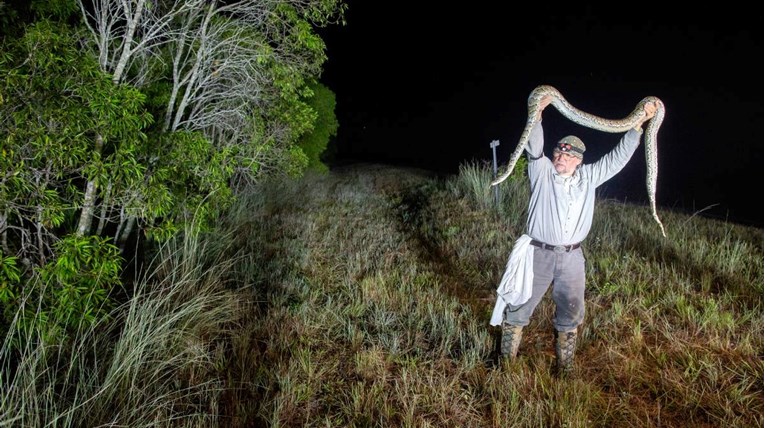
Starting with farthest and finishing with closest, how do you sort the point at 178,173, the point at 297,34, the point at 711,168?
the point at 711,168 → the point at 297,34 → the point at 178,173

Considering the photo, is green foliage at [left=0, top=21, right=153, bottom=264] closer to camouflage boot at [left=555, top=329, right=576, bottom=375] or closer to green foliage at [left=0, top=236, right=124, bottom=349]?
green foliage at [left=0, top=236, right=124, bottom=349]

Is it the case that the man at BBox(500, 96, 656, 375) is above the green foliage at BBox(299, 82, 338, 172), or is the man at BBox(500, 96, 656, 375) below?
below

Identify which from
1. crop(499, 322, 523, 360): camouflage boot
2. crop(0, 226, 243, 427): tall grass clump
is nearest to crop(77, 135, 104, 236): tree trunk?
crop(0, 226, 243, 427): tall grass clump

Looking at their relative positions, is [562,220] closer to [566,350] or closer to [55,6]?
[566,350]

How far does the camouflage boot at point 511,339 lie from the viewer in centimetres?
325

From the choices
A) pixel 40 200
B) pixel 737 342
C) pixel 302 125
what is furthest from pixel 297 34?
pixel 737 342

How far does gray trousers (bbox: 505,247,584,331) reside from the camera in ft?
10.0

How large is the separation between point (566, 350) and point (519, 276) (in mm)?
712

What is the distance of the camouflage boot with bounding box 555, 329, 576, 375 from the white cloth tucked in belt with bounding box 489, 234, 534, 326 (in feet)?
1.45

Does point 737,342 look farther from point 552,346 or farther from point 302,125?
point 302,125

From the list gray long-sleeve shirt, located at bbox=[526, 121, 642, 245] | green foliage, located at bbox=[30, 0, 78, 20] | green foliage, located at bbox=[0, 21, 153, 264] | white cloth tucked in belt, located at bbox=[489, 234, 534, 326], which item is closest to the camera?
green foliage, located at bbox=[0, 21, 153, 264]

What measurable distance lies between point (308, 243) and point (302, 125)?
191cm

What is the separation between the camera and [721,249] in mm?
5293

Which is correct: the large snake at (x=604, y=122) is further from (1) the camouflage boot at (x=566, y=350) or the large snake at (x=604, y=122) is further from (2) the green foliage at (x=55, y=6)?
(2) the green foliage at (x=55, y=6)
